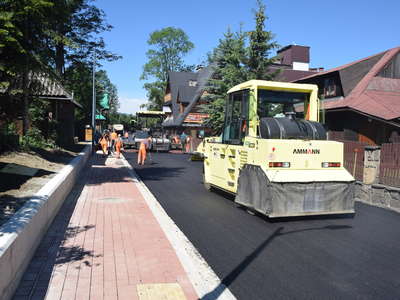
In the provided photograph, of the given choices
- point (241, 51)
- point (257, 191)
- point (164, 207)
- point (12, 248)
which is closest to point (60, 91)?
point (241, 51)

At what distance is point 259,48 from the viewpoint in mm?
23922

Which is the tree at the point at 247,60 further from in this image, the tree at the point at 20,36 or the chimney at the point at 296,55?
the chimney at the point at 296,55

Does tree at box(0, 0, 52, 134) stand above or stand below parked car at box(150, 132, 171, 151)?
above

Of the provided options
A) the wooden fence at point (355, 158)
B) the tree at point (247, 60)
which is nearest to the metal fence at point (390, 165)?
the wooden fence at point (355, 158)

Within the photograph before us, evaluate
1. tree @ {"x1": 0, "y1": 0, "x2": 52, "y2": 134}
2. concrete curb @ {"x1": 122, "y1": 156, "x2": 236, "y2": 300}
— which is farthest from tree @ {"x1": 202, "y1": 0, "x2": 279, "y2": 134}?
concrete curb @ {"x1": 122, "y1": 156, "x2": 236, "y2": 300}

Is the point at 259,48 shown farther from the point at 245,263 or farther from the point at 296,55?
the point at 296,55

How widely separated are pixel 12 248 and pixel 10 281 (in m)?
0.34

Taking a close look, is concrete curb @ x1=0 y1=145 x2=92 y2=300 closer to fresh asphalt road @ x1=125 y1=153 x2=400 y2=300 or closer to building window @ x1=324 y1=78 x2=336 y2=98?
fresh asphalt road @ x1=125 y1=153 x2=400 y2=300

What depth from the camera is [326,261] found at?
560cm

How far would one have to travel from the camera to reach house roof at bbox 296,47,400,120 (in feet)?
67.2

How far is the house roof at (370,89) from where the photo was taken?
20.5 metres

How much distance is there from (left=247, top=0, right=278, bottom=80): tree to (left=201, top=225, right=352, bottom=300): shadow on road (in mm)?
17639

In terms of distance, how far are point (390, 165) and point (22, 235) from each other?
9068mm

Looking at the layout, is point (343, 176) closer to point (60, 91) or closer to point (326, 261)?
point (326, 261)
